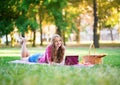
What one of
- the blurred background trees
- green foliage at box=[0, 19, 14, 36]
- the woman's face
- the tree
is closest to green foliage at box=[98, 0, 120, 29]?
the blurred background trees

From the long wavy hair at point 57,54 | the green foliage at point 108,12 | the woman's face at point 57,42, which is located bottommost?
the long wavy hair at point 57,54

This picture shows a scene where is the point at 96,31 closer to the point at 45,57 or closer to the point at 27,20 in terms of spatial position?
the point at 27,20

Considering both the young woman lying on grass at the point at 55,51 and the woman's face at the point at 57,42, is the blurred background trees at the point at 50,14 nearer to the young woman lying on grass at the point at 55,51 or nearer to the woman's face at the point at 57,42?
the young woman lying on grass at the point at 55,51

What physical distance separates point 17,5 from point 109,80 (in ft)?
113

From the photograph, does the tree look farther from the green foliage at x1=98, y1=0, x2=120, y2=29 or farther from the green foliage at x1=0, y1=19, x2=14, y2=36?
the green foliage at x1=98, y1=0, x2=120, y2=29

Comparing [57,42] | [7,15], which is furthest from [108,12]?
[57,42]

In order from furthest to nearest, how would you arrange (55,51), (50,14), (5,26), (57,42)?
(50,14)
(5,26)
(55,51)
(57,42)

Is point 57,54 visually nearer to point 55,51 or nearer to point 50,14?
point 55,51

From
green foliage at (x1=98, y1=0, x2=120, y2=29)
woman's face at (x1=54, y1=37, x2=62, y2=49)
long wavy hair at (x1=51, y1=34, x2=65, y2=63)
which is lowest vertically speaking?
long wavy hair at (x1=51, y1=34, x2=65, y2=63)

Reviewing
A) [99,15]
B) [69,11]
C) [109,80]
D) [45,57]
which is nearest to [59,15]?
[69,11]

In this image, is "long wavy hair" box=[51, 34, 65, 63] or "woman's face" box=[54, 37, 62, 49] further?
"long wavy hair" box=[51, 34, 65, 63]

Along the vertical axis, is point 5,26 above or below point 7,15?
below

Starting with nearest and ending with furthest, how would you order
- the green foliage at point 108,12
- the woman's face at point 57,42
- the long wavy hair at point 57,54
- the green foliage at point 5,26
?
the woman's face at point 57,42 → the long wavy hair at point 57,54 → the green foliage at point 5,26 → the green foliage at point 108,12

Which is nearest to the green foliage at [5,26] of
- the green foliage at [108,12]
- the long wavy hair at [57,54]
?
the green foliage at [108,12]
